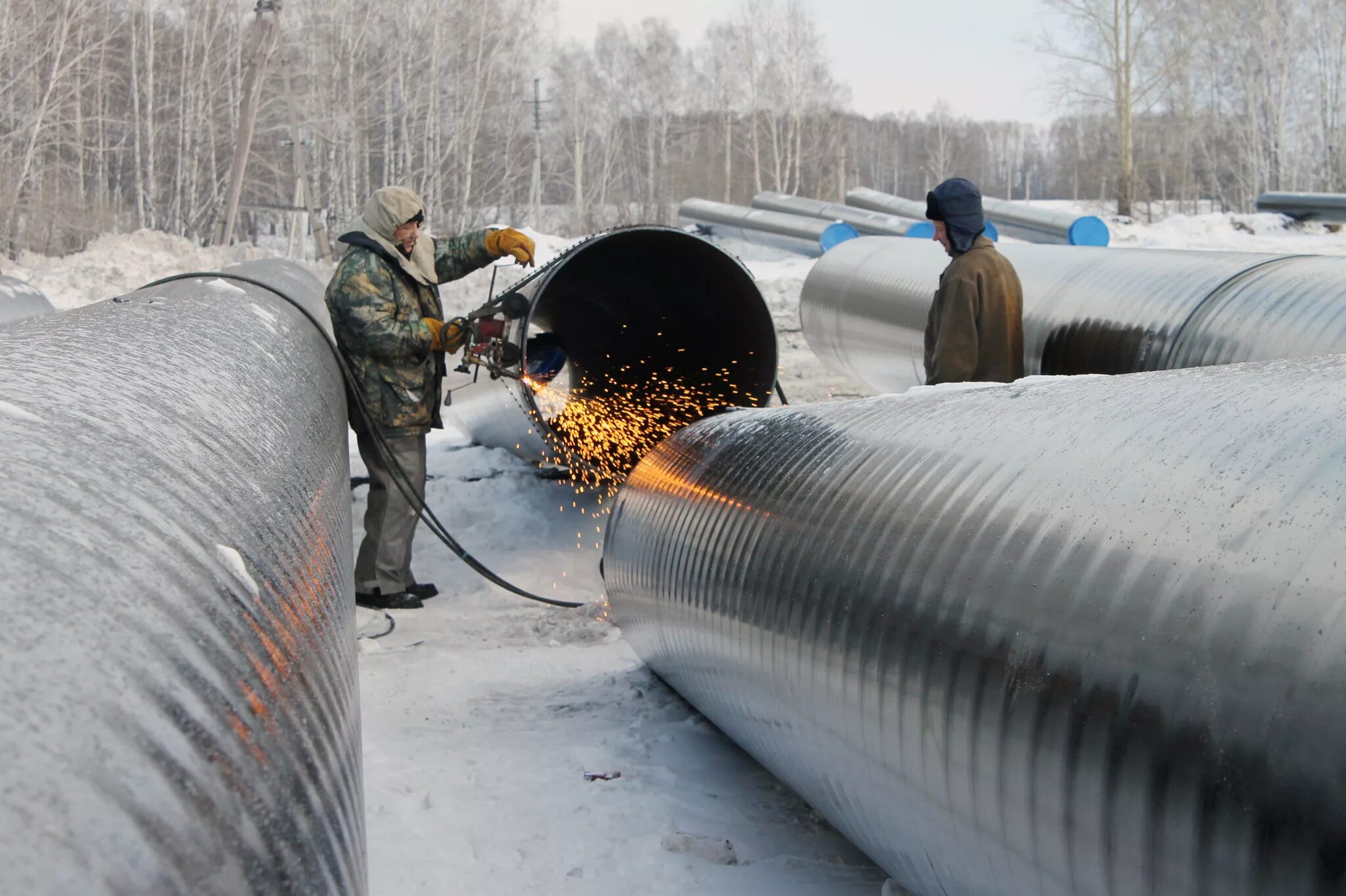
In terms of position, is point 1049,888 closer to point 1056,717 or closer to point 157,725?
point 1056,717

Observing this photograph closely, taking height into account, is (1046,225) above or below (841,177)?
below

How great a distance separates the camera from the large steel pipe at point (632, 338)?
6688 mm

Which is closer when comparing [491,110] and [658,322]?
[658,322]

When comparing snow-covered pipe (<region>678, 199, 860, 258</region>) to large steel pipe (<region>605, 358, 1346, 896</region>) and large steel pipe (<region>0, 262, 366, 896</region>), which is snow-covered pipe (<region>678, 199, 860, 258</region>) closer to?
large steel pipe (<region>605, 358, 1346, 896</region>)

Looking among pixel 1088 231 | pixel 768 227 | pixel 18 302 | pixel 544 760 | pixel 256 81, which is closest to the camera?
pixel 544 760

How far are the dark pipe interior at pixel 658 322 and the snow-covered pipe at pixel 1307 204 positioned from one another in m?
3.39

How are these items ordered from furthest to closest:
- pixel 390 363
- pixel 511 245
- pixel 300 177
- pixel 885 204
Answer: pixel 885 204 < pixel 300 177 < pixel 511 245 < pixel 390 363

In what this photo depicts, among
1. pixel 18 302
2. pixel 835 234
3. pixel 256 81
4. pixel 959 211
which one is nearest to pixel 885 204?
pixel 835 234

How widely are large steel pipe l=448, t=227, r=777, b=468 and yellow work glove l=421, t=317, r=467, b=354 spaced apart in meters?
0.55

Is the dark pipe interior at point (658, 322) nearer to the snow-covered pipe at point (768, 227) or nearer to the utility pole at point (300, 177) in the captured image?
the snow-covered pipe at point (768, 227)

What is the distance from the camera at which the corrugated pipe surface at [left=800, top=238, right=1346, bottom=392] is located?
4.26 m

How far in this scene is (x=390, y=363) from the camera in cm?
530

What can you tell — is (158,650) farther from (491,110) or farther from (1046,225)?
(491,110)

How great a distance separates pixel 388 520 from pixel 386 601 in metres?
0.37
